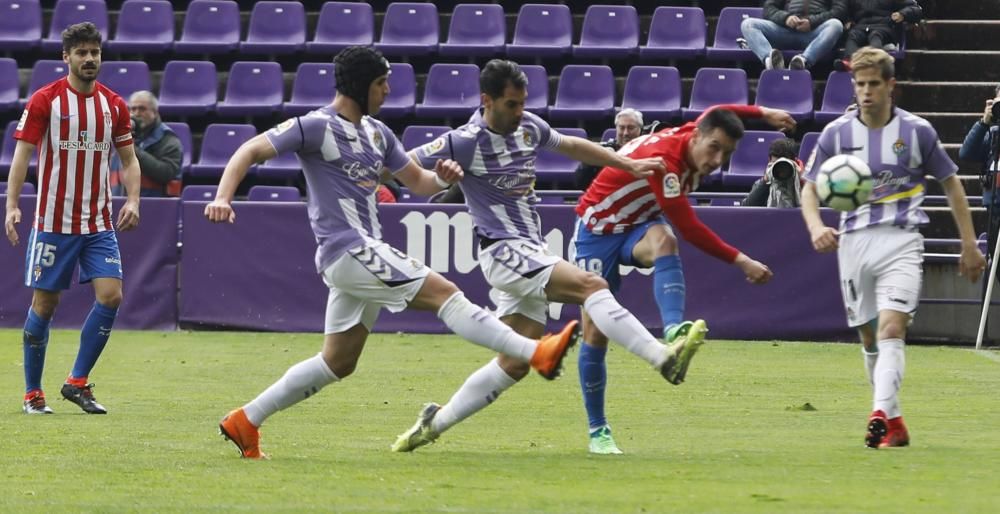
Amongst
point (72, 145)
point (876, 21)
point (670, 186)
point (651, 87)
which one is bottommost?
point (651, 87)

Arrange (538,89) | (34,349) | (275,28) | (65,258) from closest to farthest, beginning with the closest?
(65,258)
(34,349)
(538,89)
(275,28)

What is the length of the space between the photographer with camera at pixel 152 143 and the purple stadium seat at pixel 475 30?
15.9ft

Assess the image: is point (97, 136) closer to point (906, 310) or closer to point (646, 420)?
point (646, 420)

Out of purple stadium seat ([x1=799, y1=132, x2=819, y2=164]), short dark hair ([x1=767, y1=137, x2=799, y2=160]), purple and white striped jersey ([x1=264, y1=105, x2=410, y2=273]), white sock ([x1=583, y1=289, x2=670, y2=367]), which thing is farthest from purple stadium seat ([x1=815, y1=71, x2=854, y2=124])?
purple and white striped jersey ([x1=264, y1=105, x2=410, y2=273])

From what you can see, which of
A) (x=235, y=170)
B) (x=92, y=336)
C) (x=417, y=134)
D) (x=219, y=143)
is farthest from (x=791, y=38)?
(x=235, y=170)

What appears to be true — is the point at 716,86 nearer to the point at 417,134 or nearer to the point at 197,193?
the point at 417,134

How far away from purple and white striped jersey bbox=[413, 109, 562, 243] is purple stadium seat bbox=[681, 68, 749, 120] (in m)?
11.8

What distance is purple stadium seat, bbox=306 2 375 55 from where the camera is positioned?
20625 millimetres

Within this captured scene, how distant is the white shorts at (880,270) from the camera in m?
8.23

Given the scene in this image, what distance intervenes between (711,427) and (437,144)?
2.56m

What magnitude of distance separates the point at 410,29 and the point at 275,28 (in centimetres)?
172

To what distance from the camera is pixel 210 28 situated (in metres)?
21.0

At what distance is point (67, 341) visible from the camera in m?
15.3

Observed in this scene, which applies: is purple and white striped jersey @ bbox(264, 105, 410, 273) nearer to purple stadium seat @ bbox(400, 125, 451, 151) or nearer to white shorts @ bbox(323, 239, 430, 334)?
white shorts @ bbox(323, 239, 430, 334)
